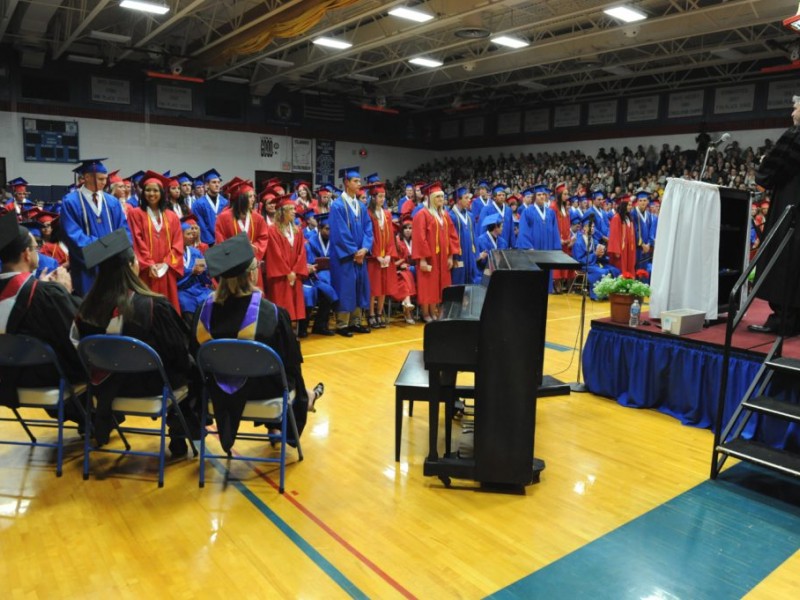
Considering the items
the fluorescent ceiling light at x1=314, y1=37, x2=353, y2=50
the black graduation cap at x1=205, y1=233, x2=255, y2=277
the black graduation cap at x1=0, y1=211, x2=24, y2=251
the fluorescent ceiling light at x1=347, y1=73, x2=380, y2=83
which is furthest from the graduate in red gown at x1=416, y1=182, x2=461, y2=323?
the fluorescent ceiling light at x1=347, y1=73, x2=380, y2=83

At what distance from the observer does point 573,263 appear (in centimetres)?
356

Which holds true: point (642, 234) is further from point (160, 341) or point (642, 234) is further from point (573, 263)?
point (160, 341)

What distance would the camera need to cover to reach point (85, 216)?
5.21 m

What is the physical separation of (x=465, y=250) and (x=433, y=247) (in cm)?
110

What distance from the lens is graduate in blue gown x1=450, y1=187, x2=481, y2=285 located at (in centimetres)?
848

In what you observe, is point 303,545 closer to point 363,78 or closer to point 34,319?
point 34,319

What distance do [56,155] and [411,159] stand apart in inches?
549

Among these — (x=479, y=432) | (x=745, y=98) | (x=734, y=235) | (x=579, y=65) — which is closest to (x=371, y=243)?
(x=734, y=235)

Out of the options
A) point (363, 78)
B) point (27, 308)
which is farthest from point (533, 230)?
point (363, 78)

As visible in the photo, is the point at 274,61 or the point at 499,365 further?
the point at 274,61

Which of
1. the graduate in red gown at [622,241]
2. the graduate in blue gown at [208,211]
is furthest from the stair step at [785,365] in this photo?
the graduate in red gown at [622,241]

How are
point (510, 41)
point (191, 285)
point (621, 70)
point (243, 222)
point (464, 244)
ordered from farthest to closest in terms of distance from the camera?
point (621, 70) < point (510, 41) < point (464, 244) < point (243, 222) < point (191, 285)

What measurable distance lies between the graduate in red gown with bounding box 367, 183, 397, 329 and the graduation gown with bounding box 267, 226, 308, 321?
1.10 meters

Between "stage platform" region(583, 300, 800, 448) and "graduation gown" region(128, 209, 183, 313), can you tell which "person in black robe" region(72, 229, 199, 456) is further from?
"stage platform" region(583, 300, 800, 448)
